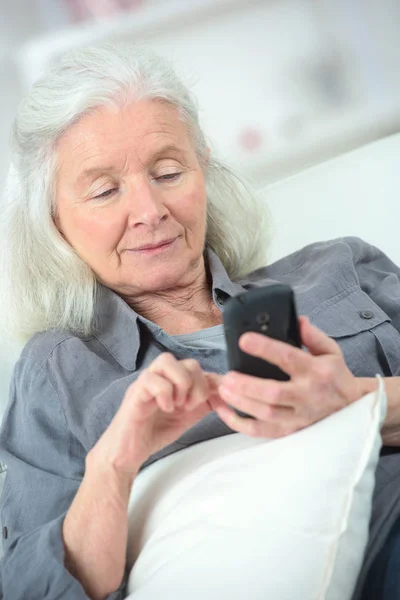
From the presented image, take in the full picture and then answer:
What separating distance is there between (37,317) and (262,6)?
3.60ft

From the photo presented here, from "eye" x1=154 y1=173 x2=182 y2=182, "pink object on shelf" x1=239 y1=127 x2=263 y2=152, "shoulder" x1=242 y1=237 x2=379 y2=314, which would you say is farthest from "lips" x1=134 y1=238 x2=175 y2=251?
"pink object on shelf" x1=239 y1=127 x2=263 y2=152

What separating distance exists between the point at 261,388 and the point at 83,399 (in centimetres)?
39

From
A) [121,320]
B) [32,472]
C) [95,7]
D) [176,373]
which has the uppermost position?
[95,7]

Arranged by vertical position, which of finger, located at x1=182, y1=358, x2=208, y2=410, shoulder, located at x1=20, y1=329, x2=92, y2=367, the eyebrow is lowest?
shoulder, located at x1=20, y1=329, x2=92, y2=367

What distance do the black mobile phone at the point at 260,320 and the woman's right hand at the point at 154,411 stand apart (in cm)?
6

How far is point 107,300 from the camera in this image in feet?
4.20

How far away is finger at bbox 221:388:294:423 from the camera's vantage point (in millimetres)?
843

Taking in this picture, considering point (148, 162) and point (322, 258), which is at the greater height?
point (148, 162)

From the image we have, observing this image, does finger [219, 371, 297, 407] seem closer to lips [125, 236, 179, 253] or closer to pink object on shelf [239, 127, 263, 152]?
lips [125, 236, 179, 253]

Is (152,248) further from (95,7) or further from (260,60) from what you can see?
(260,60)

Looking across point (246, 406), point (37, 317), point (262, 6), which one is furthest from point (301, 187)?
point (246, 406)

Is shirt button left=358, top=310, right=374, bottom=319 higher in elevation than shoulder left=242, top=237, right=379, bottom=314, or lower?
lower

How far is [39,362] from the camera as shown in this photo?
1162mm

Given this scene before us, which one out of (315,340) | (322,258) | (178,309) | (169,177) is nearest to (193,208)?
(169,177)
